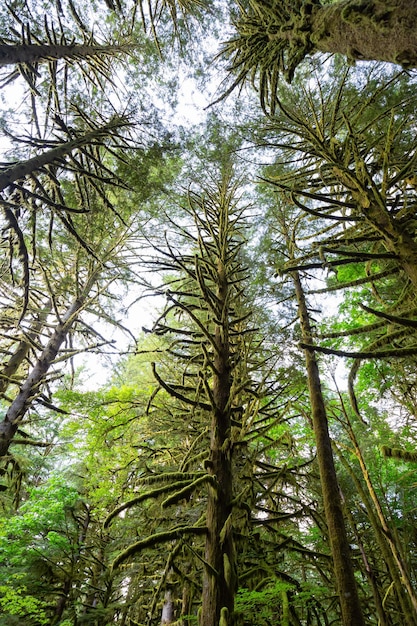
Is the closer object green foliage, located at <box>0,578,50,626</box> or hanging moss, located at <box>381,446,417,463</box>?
hanging moss, located at <box>381,446,417,463</box>

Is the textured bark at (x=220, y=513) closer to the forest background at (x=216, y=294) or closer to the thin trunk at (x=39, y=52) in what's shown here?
the forest background at (x=216, y=294)

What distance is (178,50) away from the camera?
810 centimetres

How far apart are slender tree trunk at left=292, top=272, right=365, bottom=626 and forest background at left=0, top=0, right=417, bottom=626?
0.09 ft

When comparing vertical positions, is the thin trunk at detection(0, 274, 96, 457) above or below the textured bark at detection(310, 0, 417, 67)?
below

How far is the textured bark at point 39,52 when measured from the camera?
3869 millimetres

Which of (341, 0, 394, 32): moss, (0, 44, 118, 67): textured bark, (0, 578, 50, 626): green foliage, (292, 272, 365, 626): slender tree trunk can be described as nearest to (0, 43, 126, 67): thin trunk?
(0, 44, 118, 67): textured bark

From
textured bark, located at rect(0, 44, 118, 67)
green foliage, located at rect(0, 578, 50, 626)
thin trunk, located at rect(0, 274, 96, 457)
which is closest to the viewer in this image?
textured bark, located at rect(0, 44, 118, 67)

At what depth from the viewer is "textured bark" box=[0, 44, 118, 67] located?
387cm

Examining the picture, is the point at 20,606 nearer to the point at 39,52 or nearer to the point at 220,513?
the point at 220,513

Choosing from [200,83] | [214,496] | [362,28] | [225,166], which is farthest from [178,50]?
[214,496]

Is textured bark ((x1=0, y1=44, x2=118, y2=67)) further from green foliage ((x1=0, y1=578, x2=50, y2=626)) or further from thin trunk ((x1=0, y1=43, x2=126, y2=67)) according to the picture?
green foliage ((x1=0, y1=578, x2=50, y2=626))

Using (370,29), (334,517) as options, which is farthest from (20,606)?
(370,29)

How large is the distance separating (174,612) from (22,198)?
32.1ft

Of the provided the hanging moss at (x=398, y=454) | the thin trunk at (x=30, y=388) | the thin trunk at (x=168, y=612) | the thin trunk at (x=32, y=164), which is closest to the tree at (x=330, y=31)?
the thin trunk at (x=32, y=164)
